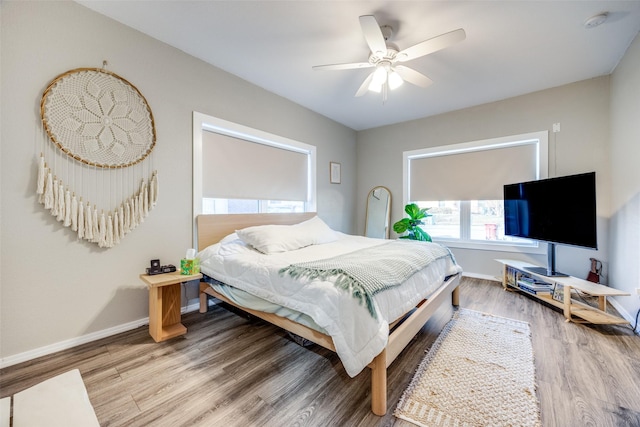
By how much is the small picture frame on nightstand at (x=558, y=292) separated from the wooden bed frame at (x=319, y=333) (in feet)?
3.18

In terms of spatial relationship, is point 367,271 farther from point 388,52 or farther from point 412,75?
point 412,75

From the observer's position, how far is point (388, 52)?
82.7 inches

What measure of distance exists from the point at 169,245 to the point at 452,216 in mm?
3935

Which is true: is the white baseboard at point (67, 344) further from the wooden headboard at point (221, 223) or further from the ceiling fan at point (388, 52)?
the ceiling fan at point (388, 52)

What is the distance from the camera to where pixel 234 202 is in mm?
3129

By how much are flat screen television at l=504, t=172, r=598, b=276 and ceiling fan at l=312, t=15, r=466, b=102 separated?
5.89ft

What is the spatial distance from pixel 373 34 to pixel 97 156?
7.51ft

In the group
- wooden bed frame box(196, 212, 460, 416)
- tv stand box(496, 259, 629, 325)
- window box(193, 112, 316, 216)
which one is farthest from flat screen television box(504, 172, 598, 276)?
window box(193, 112, 316, 216)

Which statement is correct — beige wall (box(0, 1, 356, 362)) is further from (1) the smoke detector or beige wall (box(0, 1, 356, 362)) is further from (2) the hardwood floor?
(1) the smoke detector

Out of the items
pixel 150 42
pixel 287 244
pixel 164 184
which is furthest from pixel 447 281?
pixel 150 42

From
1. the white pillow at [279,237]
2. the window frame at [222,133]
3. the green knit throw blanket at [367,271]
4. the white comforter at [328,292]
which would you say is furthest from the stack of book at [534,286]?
the window frame at [222,133]

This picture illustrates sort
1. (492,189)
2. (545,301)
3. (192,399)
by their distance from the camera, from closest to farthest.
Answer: (192,399) < (545,301) < (492,189)

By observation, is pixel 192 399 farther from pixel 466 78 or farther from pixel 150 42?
pixel 466 78

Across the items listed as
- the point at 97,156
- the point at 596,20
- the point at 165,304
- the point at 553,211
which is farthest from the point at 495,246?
the point at 97,156
